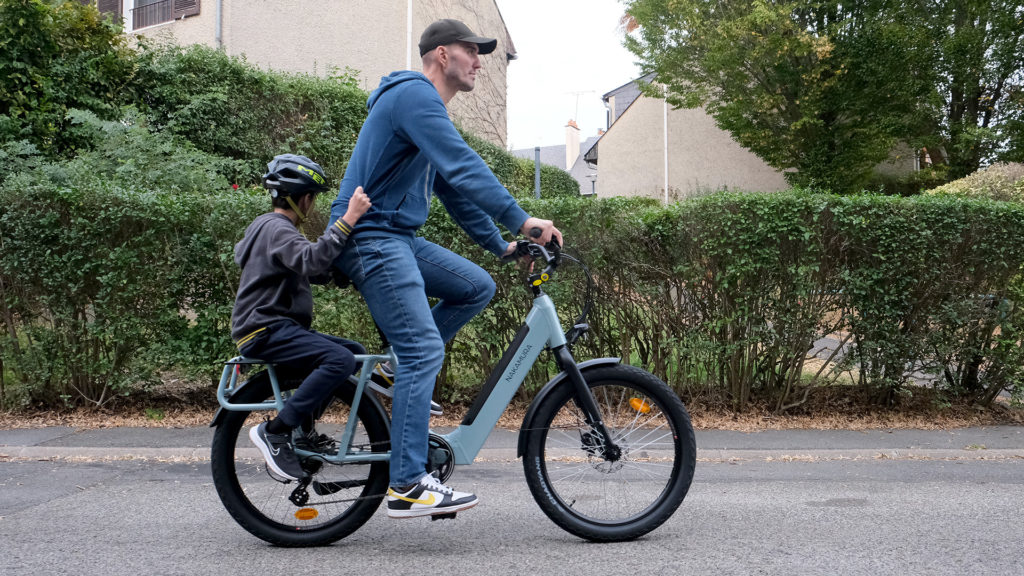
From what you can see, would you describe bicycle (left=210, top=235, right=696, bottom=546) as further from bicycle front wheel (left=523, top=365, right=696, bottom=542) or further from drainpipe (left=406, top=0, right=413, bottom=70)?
drainpipe (left=406, top=0, right=413, bottom=70)

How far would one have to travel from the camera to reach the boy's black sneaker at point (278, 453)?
3.23 m

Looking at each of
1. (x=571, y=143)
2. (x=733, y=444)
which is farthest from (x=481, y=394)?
(x=571, y=143)

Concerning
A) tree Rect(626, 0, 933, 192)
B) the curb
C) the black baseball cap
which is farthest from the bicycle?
tree Rect(626, 0, 933, 192)

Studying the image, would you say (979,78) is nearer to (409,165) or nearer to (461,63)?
(461,63)

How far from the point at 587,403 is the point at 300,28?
18.0 m

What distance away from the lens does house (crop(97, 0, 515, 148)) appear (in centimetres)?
1864

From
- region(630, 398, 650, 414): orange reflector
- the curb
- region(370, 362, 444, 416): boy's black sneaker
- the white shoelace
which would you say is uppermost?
region(370, 362, 444, 416): boy's black sneaker

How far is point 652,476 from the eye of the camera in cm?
333

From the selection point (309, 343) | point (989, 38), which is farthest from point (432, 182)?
point (989, 38)

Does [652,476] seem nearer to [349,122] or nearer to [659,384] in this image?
[659,384]

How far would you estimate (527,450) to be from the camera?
3.34 metres

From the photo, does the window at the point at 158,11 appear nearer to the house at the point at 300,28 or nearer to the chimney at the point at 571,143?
the house at the point at 300,28

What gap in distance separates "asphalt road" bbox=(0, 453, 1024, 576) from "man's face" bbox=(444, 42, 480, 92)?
1.96 meters

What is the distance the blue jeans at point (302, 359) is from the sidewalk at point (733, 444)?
256 cm
